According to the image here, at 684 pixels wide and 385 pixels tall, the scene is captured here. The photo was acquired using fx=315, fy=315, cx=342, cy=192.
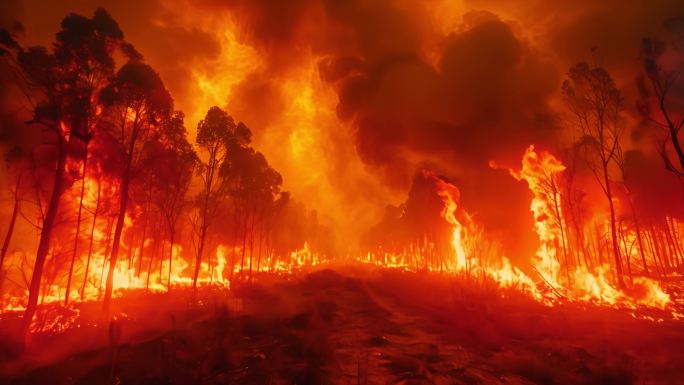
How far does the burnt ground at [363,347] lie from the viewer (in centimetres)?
1012

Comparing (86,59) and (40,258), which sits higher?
(86,59)

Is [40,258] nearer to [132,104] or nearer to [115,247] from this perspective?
[115,247]

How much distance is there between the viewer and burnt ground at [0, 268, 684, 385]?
10.1 m

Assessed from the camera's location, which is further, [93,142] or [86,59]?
[93,142]

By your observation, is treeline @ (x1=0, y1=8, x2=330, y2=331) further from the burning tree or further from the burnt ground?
the burnt ground

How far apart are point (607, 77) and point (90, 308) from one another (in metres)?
39.4

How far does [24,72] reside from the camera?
13.0m

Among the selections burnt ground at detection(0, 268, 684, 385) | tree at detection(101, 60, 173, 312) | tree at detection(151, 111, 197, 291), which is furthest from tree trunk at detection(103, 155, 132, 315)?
tree at detection(151, 111, 197, 291)

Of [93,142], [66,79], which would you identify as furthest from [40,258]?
[93,142]

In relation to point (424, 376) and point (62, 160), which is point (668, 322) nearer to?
point (424, 376)

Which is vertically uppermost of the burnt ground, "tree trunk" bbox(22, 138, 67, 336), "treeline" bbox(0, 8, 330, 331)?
"treeline" bbox(0, 8, 330, 331)

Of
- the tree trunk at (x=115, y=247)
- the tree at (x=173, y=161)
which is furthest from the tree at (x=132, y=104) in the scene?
the tree at (x=173, y=161)

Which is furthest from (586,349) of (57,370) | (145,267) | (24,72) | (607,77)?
(145,267)

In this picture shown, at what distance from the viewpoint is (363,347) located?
13586 mm
